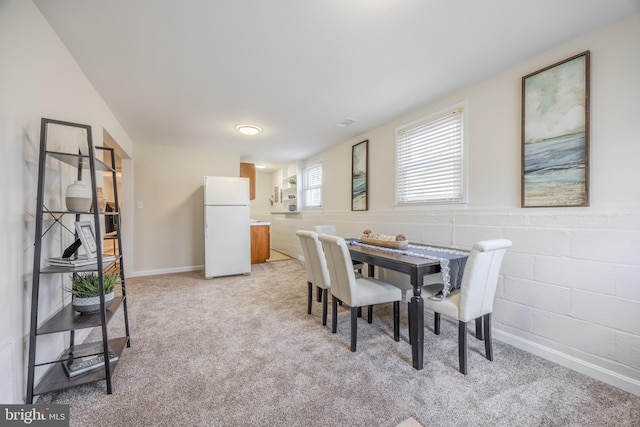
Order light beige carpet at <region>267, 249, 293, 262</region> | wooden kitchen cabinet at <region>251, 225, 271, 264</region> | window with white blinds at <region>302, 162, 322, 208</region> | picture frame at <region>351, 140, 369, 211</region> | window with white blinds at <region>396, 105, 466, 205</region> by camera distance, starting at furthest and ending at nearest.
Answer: light beige carpet at <region>267, 249, 293, 262</region>, wooden kitchen cabinet at <region>251, 225, 271, 264</region>, window with white blinds at <region>302, 162, 322, 208</region>, picture frame at <region>351, 140, 369, 211</region>, window with white blinds at <region>396, 105, 466, 205</region>

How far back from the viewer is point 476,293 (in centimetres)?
178

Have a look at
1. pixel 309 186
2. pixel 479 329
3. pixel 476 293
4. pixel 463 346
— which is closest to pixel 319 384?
pixel 463 346

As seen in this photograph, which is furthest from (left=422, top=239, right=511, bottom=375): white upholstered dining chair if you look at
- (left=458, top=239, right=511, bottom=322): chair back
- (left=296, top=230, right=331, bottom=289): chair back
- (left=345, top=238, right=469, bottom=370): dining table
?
(left=296, top=230, right=331, bottom=289): chair back

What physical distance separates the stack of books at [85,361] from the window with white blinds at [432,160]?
10.3 feet

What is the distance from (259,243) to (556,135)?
15.7ft

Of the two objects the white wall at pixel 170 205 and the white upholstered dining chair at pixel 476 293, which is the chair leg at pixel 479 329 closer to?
the white upholstered dining chair at pixel 476 293

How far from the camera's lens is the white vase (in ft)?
5.23

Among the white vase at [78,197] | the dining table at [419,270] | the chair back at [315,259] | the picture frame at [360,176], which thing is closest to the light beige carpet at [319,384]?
the dining table at [419,270]

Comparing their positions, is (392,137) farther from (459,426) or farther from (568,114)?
(459,426)

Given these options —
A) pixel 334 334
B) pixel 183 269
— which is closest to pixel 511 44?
pixel 334 334

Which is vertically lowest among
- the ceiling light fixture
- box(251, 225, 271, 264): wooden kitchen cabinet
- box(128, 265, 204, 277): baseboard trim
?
box(128, 265, 204, 277): baseboard trim

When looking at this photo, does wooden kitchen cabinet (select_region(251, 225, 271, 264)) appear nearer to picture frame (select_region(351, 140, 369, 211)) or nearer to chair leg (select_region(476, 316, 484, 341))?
picture frame (select_region(351, 140, 369, 211))

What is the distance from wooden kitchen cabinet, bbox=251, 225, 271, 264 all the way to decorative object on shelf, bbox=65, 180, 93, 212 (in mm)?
3714

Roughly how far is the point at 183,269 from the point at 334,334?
11.9 feet
